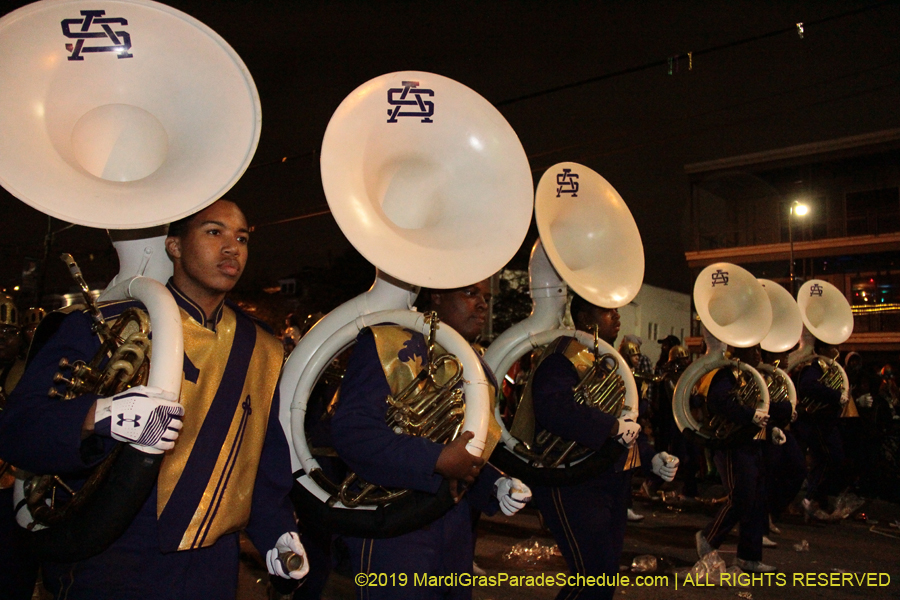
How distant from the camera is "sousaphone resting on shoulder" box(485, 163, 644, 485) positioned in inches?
171

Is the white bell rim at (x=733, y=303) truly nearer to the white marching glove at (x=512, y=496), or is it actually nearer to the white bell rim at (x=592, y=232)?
the white bell rim at (x=592, y=232)

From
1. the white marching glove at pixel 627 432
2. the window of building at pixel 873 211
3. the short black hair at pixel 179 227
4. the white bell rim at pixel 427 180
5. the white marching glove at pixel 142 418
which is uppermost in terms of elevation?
the window of building at pixel 873 211

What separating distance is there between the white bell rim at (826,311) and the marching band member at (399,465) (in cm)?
770

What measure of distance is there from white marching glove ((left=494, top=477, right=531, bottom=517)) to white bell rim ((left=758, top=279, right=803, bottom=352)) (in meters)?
5.59

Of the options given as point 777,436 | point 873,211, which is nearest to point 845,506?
point 777,436

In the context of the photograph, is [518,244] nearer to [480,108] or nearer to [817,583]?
[480,108]

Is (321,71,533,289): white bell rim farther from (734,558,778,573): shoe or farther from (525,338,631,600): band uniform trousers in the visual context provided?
(734,558,778,573): shoe

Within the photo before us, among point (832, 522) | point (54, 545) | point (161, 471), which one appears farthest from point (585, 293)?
point (832, 522)

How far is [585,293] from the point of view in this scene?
14.7 feet

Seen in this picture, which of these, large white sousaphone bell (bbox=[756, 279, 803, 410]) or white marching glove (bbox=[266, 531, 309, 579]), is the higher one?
large white sousaphone bell (bbox=[756, 279, 803, 410])

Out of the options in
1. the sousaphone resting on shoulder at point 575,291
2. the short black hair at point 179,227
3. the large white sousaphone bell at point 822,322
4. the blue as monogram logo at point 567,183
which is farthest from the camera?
the large white sousaphone bell at point 822,322

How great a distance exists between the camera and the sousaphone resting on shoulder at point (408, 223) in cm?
284

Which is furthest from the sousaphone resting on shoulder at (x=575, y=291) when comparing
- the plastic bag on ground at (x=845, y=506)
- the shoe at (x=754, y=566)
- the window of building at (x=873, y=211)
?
the window of building at (x=873, y=211)

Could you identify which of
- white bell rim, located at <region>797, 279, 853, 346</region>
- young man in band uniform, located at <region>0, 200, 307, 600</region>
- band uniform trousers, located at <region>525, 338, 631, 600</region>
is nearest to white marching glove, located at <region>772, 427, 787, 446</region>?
white bell rim, located at <region>797, 279, 853, 346</region>
